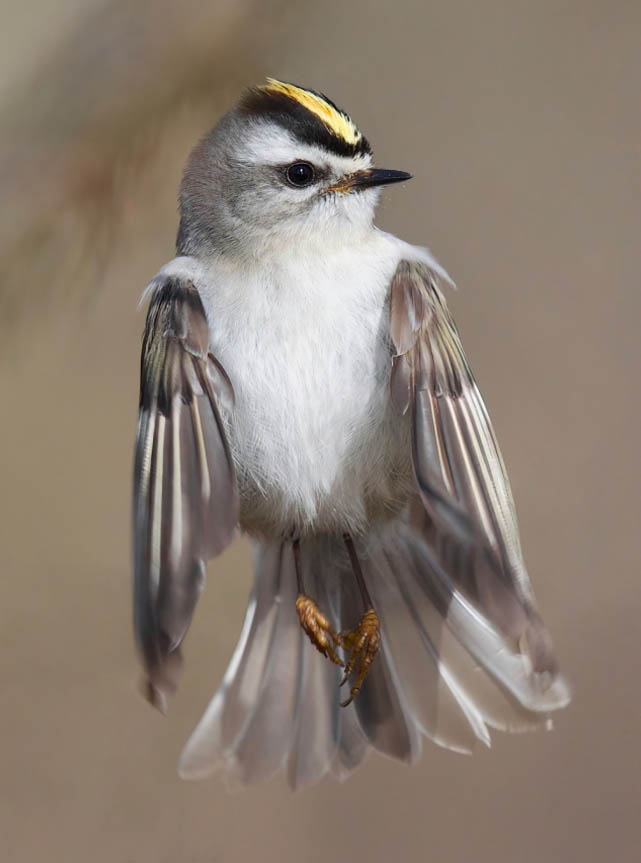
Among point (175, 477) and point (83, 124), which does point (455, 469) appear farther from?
point (83, 124)

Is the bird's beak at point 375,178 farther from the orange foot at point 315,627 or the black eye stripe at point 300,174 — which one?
the orange foot at point 315,627

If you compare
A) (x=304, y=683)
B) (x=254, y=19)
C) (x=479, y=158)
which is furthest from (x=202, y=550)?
(x=479, y=158)

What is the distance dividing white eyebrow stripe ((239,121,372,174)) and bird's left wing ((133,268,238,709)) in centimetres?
23

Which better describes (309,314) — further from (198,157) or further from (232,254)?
(198,157)

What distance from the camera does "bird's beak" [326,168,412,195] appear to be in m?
1.56

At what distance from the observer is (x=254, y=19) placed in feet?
6.60

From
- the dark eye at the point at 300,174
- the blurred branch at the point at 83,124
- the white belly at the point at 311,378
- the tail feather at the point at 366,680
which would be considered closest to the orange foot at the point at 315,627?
the white belly at the point at 311,378

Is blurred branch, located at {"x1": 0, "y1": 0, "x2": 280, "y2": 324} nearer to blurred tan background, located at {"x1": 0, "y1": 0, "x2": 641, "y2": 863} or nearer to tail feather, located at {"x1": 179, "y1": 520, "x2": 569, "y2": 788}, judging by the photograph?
blurred tan background, located at {"x1": 0, "y1": 0, "x2": 641, "y2": 863}

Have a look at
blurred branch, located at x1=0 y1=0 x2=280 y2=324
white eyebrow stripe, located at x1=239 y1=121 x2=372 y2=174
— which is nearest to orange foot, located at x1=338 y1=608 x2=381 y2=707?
white eyebrow stripe, located at x1=239 y1=121 x2=372 y2=174

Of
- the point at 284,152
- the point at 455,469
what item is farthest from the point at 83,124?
the point at 455,469

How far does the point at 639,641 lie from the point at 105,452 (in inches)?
45.0

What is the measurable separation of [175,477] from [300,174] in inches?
20.0

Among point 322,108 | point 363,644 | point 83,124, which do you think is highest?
point 322,108

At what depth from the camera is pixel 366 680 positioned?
5.48 feet
